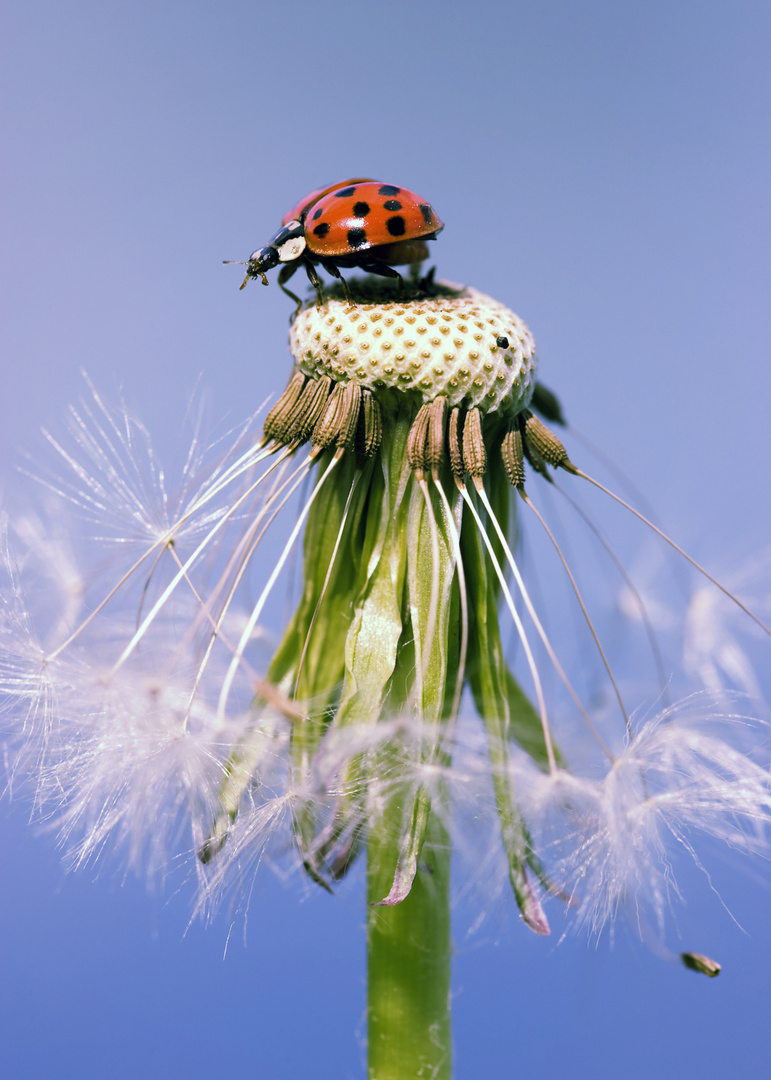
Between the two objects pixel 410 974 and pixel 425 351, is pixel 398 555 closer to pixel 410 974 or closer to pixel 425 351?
pixel 425 351

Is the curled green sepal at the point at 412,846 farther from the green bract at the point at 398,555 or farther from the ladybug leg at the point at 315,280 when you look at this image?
the ladybug leg at the point at 315,280

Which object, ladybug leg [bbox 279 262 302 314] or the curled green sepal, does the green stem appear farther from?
ladybug leg [bbox 279 262 302 314]

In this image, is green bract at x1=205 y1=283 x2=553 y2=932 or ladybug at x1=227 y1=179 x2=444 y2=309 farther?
ladybug at x1=227 y1=179 x2=444 y2=309

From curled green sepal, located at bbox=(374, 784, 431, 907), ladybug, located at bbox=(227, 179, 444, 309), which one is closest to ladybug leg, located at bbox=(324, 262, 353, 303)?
ladybug, located at bbox=(227, 179, 444, 309)

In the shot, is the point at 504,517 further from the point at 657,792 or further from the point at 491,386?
the point at 657,792

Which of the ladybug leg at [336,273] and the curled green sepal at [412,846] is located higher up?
the ladybug leg at [336,273]

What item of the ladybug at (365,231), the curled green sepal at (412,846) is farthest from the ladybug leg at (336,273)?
the curled green sepal at (412,846)

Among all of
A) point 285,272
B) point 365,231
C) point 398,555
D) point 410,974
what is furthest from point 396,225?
point 410,974
